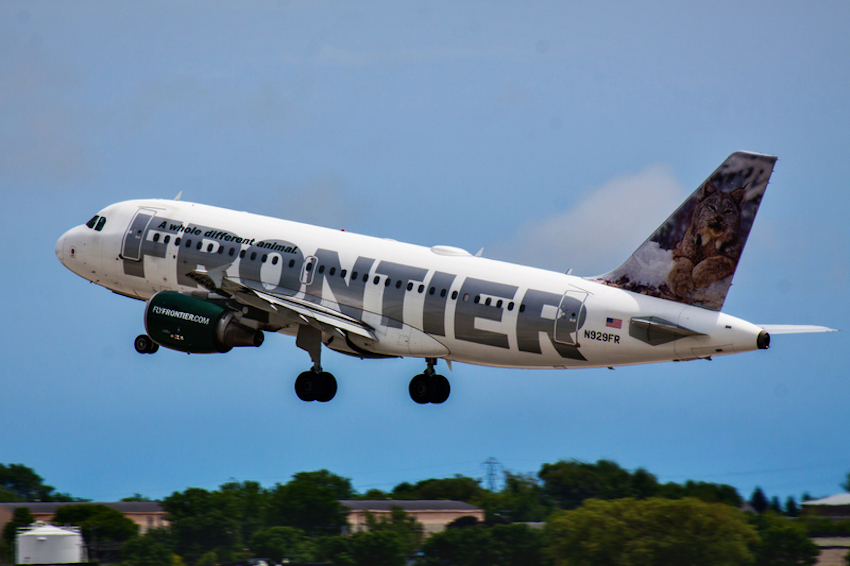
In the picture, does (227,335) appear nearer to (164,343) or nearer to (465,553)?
(164,343)

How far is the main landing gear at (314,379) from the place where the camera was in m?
44.4

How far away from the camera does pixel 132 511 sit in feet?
381

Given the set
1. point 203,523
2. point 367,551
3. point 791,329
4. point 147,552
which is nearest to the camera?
point 791,329

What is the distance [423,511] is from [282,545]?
15.8 m

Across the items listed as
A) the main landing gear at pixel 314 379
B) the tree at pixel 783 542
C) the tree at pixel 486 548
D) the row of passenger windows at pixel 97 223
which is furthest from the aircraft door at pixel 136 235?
the tree at pixel 486 548

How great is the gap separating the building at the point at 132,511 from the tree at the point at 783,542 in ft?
184

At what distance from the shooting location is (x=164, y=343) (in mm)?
43625

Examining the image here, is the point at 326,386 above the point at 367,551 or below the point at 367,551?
above

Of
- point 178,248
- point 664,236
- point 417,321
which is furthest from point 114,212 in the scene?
point 664,236

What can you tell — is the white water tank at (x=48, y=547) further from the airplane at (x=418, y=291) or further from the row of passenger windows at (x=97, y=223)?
the row of passenger windows at (x=97, y=223)

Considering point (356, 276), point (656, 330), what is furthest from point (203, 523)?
point (656, 330)

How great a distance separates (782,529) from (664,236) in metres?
58.8

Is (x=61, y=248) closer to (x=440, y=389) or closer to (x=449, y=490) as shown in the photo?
(x=440, y=389)

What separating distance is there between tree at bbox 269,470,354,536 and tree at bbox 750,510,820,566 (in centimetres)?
4232
